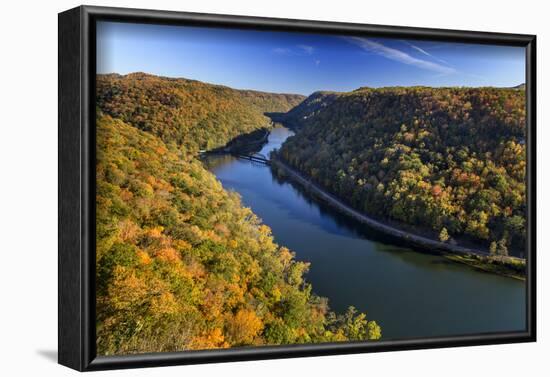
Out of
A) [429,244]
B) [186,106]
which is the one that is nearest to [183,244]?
[186,106]

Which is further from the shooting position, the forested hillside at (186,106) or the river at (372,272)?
the river at (372,272)

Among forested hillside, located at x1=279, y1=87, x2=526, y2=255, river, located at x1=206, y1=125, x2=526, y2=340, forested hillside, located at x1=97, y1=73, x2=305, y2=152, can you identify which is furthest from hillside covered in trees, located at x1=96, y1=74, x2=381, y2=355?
forested hillside, located at x1=279, y1=87, x2=526, y2=255

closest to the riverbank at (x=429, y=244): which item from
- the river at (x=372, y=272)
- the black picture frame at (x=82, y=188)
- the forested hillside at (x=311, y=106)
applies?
the river at (x=372, y=272)

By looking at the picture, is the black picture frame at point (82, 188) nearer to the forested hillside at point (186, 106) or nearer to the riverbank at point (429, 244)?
the forested hillside at point (186, 106)

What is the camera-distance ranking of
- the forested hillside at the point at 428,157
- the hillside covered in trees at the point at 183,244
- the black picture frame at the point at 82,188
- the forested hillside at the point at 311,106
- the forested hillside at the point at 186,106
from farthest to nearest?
1. the forested hillside at the point at 428,157
2. the forested hillside at the point at 311,106
3. the forested hillside at the point at 186,106
4. the hillside covered in trees at the point at 183,244
5. the black picture frame at the point at 82,188

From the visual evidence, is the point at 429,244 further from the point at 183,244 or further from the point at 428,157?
the point at 183,244

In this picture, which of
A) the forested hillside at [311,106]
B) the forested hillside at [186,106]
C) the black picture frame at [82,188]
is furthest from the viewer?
the forested hillside at [311,106]

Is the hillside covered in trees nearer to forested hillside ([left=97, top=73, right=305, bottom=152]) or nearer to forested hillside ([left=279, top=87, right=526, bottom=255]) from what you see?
forested hillside ([left=97, top=73, right=305, bottom=152])

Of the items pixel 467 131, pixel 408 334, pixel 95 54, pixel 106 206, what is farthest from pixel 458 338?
pixel 95 54
